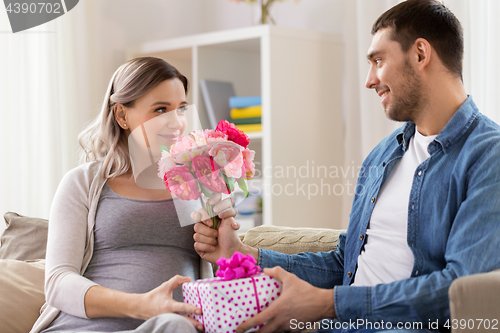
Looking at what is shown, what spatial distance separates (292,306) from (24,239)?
3.95 ft

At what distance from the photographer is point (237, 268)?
113cm

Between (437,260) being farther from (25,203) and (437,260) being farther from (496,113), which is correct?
(25,203)

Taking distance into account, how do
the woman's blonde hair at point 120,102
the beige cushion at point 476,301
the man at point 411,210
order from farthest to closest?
the woman's blonde hair at point 120,102 < the man at point 411,210 < the beige cushion at point 476,301

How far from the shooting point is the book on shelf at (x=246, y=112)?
2.89 m

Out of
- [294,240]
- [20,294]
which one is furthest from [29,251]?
[294,240]

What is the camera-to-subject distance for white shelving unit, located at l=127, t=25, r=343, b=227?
9.07ft

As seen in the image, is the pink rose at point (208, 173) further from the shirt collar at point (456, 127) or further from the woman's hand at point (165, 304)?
the shirt collar at point (456, 127)

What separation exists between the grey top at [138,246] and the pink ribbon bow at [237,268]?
0.32 m

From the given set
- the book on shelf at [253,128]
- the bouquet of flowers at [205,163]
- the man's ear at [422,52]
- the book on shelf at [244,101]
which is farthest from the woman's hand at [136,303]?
the book on shelf at [244,101]

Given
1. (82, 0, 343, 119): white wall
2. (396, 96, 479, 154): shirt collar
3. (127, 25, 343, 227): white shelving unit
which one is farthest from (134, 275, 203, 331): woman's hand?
(82, 0, 343, 119): white wall

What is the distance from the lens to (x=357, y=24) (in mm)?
2816

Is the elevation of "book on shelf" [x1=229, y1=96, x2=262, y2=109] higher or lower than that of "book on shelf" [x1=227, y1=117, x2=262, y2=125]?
higher

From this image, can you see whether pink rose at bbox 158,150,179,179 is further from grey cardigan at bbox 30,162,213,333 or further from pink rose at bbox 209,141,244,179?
grey cardigan at bbox 30,162,213,333

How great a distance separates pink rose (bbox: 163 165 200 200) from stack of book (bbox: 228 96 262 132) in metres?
1.59
